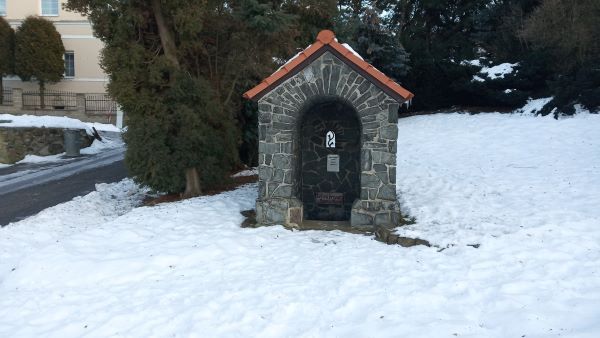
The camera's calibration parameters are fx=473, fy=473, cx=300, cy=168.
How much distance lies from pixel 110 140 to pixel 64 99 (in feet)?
28.3

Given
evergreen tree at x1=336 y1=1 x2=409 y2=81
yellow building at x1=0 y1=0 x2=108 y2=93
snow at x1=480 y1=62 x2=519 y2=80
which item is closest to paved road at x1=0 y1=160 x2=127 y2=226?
evergreen tree at x1=336 y1=1 x2=409 y2=81

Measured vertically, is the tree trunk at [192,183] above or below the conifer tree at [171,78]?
below

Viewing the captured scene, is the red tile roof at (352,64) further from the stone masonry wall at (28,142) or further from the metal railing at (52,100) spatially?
the metal railing at (52,100)

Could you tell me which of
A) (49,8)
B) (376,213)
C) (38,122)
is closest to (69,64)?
(49,8)

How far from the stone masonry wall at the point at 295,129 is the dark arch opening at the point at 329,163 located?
0.87 meters

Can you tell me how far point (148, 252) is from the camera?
294 inches

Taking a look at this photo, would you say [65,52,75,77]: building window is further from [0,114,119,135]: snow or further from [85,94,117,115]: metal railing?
[0,114,119,135]: snow

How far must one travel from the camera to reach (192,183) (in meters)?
12.0

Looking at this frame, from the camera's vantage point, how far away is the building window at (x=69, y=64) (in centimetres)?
3070

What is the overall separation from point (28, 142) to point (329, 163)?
46.1 ft

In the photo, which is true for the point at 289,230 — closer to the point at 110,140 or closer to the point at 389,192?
the point at 389,192

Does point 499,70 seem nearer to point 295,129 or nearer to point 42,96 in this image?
point 295,129

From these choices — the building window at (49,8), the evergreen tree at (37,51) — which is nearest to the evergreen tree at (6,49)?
the evergreen tree at (37,51)

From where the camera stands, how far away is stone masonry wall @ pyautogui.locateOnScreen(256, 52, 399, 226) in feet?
27.9
